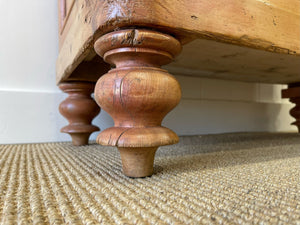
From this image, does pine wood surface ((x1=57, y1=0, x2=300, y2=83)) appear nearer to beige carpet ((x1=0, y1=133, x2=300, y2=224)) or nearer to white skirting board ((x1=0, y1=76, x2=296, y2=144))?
beige carpet ((x1=0, y1=133, x2=300, y2=224))

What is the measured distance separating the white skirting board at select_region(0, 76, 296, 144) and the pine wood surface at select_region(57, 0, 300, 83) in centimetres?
54

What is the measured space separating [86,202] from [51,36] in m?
0.90

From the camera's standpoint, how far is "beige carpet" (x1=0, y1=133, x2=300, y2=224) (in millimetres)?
229

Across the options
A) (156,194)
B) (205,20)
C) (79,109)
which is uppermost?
(205,20)

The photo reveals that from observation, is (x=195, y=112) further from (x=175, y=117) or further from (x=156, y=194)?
(x=156, y=194)

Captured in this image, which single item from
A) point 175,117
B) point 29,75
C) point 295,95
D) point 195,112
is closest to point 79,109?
point 29,75

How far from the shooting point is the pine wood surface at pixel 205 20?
301 millimetres

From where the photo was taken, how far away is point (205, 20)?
35 cm

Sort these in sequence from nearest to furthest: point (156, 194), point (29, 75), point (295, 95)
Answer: point (156, 194)
point (29, 75)
point (295, 95)

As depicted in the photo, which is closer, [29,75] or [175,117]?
[29,75]

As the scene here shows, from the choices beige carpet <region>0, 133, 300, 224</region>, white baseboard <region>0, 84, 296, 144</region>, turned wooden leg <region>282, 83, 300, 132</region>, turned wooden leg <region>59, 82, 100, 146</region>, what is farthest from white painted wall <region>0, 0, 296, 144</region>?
turned wooden leg <region>282, 83, 300, 132</region>

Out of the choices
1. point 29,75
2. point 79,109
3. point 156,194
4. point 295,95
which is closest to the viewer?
point 156,194

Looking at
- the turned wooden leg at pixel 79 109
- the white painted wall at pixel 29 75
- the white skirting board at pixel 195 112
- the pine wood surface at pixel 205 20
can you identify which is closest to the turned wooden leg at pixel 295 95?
the white skirting board at pixel 195 112

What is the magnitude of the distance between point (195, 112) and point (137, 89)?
95cm
